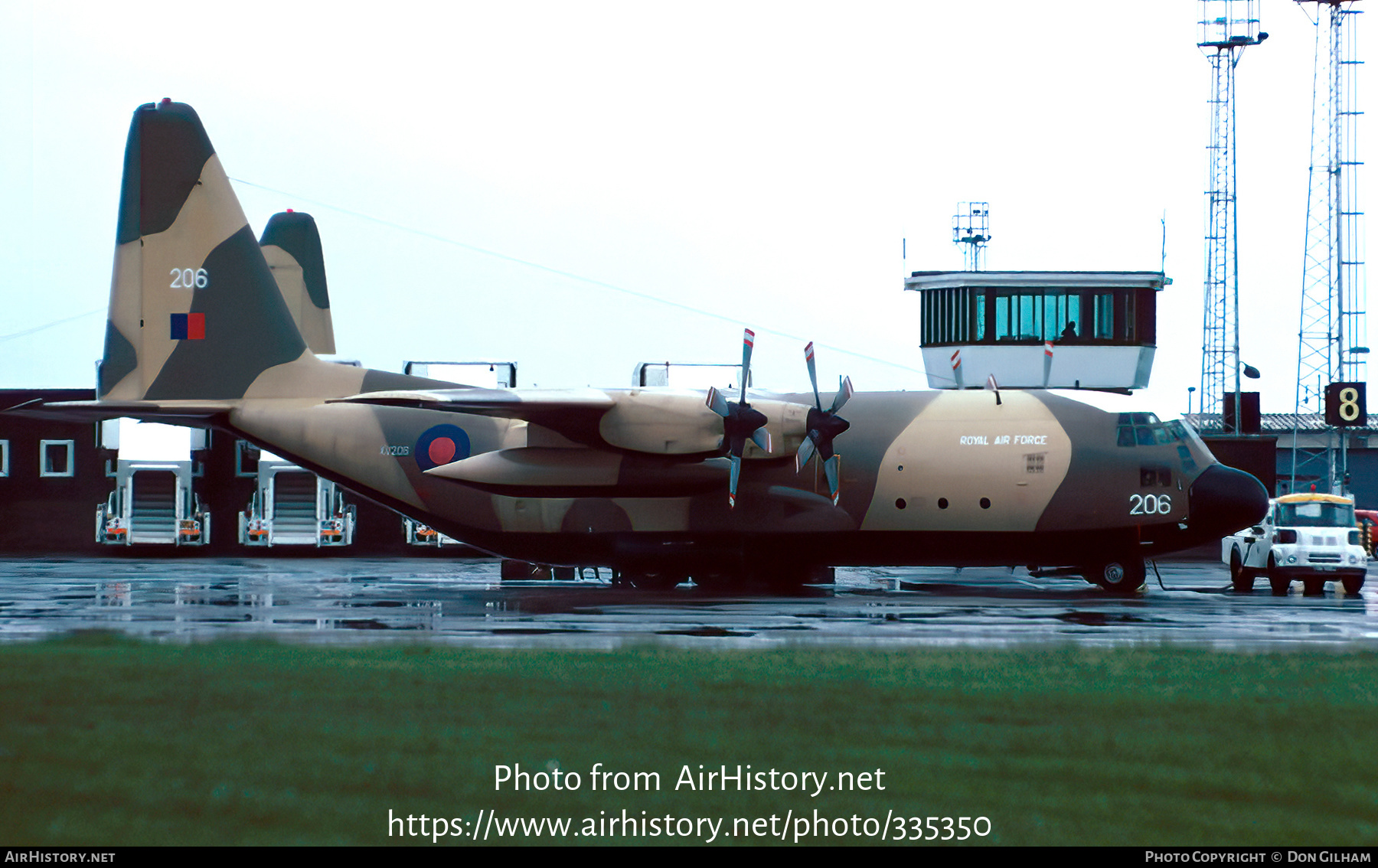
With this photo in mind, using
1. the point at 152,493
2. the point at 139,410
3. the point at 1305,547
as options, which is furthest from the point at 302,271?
the point at 1305,547

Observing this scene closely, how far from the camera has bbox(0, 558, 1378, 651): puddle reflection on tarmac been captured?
17828 mm

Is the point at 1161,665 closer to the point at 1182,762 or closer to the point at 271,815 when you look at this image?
the point at 1182,762

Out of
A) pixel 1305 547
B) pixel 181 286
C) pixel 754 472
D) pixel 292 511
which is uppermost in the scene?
pixel 181 286

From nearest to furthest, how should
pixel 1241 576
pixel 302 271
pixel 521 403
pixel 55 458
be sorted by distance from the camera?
pixel 521 403 < pixel 1241 576 < pixel 302 271 < pixel 55 458

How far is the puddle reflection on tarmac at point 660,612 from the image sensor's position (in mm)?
17828

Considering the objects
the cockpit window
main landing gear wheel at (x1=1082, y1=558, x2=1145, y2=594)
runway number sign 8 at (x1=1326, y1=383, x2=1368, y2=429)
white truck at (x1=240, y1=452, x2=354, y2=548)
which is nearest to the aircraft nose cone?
the cockpit window

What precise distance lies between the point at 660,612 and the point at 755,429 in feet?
16.2

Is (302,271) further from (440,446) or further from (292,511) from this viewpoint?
(440,446)

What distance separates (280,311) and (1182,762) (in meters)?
25.0

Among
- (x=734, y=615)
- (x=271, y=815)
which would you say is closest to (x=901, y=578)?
(x=734, y=615)

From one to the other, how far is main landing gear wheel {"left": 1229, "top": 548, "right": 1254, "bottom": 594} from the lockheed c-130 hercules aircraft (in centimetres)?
378

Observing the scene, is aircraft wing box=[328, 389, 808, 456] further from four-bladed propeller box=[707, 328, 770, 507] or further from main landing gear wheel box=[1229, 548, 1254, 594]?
main landing gear wheel box=[1229, 548, 1254, 594]

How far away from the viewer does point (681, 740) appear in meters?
10.1

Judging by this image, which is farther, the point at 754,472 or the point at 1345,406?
the point at 1345,406
